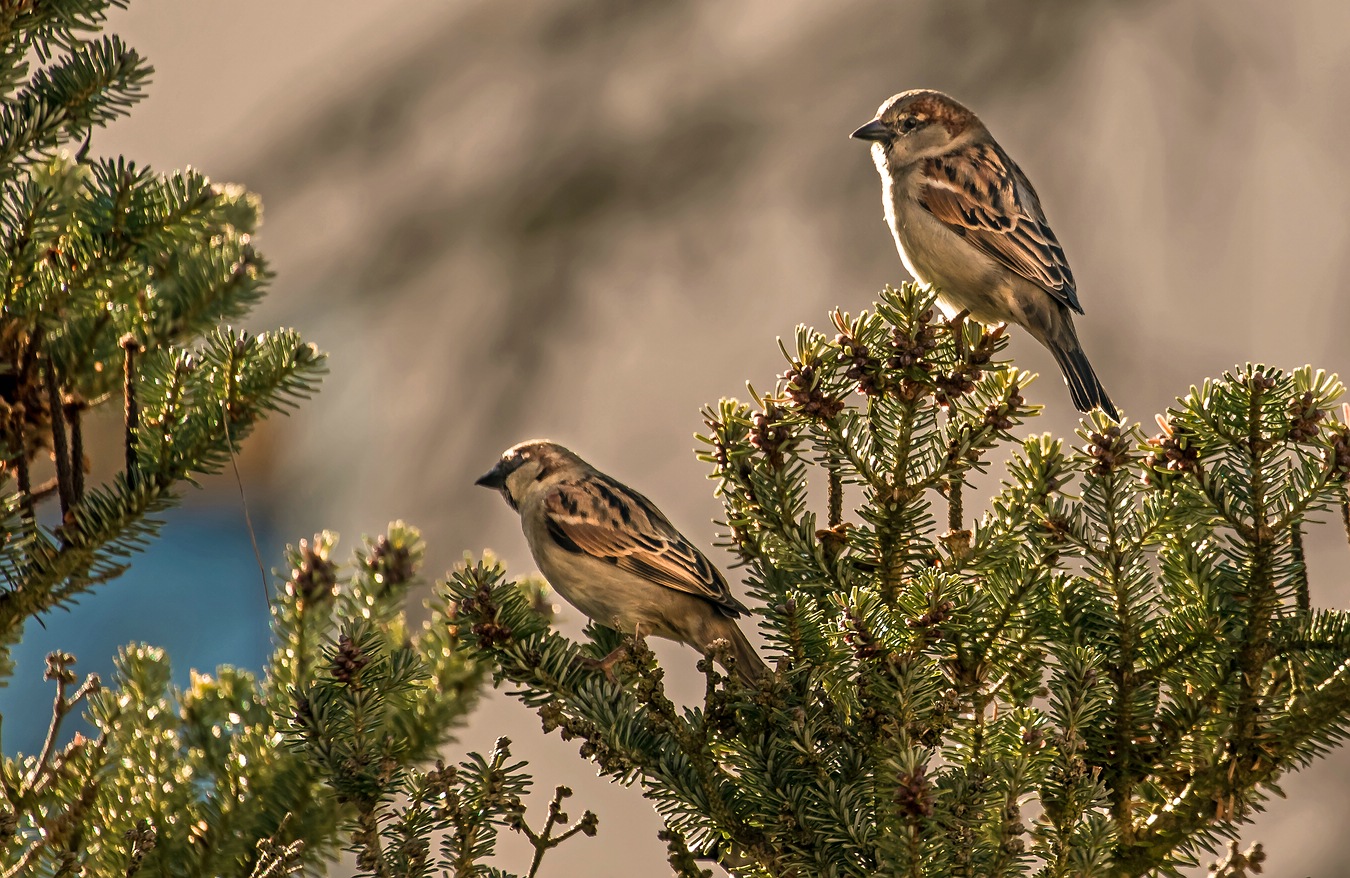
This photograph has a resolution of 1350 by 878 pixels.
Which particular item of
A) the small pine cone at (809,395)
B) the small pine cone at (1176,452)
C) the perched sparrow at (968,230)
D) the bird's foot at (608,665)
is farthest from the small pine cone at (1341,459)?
the perched sparrow at (968,230)

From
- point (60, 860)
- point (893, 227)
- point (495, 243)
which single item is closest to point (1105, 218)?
point (893, 227)

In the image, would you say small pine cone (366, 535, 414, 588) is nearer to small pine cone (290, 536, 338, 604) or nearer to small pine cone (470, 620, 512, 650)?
small pine cone (290, 536, 338, 604)

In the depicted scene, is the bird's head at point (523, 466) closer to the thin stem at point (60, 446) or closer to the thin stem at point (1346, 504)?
the thin stem at point (60, 446)

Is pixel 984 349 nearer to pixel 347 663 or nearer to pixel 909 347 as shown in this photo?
pixel 909 347

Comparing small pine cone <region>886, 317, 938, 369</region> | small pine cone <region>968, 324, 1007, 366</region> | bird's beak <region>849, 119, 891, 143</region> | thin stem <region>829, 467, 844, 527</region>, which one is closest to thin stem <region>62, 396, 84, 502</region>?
thin stem <region>829, 467, 844, 527</region>

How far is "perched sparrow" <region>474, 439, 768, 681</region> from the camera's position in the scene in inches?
104

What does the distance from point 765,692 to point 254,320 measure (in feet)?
10.6

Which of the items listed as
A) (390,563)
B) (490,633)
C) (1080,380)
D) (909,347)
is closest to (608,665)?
(490,633)

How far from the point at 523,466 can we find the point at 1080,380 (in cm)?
140

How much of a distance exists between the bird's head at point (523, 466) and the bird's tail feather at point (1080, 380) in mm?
1228

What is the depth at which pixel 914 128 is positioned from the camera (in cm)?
366

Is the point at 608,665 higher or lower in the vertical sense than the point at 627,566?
lower

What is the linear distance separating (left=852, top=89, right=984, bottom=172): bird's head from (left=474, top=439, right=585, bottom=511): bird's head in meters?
1.31

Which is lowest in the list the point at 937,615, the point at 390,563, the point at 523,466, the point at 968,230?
the point at 937,615
